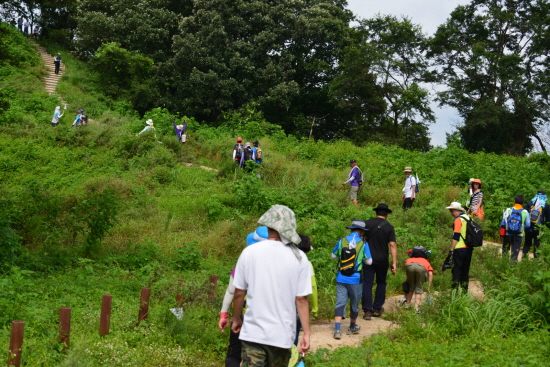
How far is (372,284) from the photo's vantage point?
8664 mm

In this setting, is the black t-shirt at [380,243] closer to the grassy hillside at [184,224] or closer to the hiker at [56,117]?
the grassy hillside at [184,224]

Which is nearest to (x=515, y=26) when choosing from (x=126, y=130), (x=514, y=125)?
(x=514, y=125)

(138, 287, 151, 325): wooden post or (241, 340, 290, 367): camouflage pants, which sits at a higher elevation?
(241, 340, 290, 367): camouflage pants

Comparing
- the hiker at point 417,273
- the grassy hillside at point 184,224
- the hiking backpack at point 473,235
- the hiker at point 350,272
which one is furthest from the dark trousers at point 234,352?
the hiking backpack at point 473,235

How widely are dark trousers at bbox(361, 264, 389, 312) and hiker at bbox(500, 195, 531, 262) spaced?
150 inches

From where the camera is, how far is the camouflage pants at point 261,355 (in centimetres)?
419

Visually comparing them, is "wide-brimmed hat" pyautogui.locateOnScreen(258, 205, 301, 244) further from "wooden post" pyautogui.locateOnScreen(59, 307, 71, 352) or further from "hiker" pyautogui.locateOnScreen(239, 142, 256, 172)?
"hiker" pyautogui.locateOnScreen(239, 142, 256, 172)

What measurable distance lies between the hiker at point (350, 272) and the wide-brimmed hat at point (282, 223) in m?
3.48

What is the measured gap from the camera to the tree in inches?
1134

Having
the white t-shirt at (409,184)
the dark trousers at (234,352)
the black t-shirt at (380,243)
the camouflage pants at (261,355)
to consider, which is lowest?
the dark trousers at (234,352)

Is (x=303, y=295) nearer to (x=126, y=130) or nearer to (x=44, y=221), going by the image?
(x=44, y=221)

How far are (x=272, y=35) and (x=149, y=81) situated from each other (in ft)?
23.0

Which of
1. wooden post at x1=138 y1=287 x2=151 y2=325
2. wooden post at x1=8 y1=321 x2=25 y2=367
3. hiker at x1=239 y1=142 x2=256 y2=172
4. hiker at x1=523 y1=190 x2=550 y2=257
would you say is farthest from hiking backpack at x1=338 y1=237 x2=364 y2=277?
hiker at x1=239 y1=142 x2=256 y2=172

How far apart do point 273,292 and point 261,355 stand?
1.57 ft
